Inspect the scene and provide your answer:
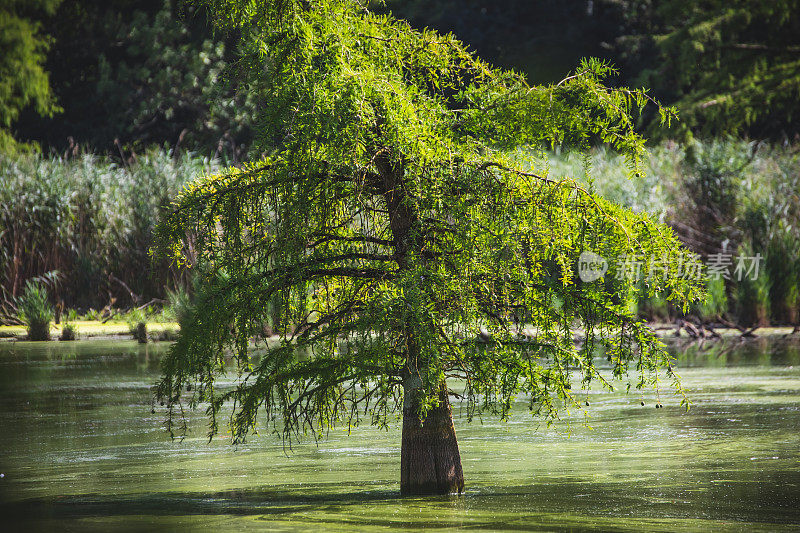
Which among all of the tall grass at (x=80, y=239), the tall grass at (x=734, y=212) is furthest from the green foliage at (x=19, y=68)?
the tall grass at (x=734, y=212)

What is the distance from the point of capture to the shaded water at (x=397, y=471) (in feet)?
25.0

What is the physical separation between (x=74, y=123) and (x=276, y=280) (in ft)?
110

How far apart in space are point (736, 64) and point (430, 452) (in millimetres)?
27546

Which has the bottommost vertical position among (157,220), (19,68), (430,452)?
(430,452)

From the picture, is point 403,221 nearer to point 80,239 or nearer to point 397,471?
point 397,471

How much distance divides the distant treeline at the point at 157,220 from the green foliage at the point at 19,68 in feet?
47.1

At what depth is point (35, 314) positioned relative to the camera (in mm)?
20547

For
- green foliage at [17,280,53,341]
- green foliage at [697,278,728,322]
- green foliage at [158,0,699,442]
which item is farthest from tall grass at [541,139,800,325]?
green foliage at [158,0,699,442]

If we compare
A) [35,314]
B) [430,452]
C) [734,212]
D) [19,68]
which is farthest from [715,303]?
[19,68]

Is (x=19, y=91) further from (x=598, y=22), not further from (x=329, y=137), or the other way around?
(x=329, y=137)

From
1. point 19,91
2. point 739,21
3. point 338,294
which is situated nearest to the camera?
point 338,294

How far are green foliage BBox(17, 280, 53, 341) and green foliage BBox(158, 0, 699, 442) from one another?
12704 millimetres

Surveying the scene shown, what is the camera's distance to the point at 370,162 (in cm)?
766

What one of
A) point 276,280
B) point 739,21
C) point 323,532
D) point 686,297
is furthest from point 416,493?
point 739,21
